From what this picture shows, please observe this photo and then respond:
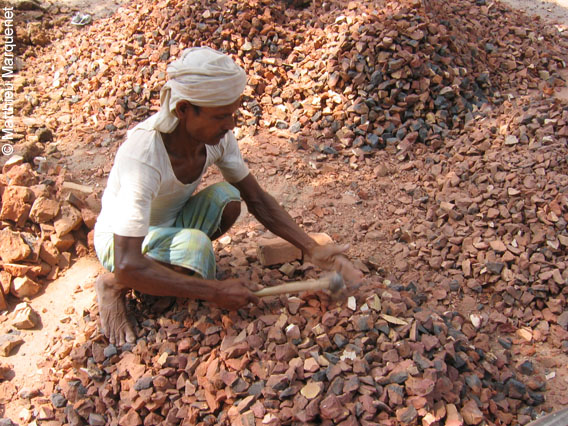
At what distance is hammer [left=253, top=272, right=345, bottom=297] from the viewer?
2270 millimetres

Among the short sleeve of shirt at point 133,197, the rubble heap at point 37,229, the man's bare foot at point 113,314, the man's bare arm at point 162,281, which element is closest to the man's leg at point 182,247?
the man's bare foot at point 113,314

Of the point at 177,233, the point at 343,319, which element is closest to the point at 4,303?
the point at 177,233

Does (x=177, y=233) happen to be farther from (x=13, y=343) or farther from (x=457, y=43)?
(x=457, y=43)

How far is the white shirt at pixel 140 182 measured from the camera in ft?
6.79

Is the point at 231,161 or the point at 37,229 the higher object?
the point at 231,161

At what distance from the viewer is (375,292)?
2.60 m

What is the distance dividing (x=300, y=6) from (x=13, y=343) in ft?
15.1

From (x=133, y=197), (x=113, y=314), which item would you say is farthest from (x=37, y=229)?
(x=133, y=197)

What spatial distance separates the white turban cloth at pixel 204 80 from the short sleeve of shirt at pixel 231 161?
0.42 metres

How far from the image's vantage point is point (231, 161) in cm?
Result: 258

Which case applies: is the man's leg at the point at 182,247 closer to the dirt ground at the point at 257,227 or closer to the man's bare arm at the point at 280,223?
the man's bare arm at the point at 280,223

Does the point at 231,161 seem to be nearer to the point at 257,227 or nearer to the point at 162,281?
the point at 162,281

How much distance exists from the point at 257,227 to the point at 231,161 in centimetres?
111

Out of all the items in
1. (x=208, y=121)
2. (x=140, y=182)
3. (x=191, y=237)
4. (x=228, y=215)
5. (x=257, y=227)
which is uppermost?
(x=208, y=121)
